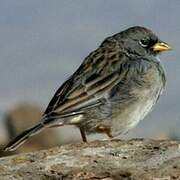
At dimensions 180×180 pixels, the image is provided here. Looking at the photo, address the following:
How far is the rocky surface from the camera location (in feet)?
22.6

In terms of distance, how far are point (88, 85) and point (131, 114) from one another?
1.92 feet

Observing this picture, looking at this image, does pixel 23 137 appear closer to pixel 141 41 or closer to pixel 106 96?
pixel 106 96

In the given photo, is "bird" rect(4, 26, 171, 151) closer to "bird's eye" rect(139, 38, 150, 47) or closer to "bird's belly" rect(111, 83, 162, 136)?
"bird's belly" rect(111, 83, 162, 136)

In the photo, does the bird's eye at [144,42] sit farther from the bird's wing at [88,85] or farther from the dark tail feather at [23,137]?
the dark tail feather at [23,137]

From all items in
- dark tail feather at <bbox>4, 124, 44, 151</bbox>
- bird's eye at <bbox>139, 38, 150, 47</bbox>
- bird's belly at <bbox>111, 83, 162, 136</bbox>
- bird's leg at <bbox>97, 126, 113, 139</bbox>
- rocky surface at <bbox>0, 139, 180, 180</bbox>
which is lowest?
bird's leg at <bbox>97, 126, 113, 139</bbox>

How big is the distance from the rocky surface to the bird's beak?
340 centimetres

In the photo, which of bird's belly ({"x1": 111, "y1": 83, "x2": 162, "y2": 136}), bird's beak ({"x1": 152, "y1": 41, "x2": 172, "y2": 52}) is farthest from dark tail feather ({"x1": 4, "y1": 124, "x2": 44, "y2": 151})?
bird's beak ({"x1": 152, "y1": 41, "x2": 172, "y2": 52})

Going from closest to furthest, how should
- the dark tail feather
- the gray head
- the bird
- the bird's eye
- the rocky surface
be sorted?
the rocky surface
the dark tail feather
the bird
the gray head
the bird's eye

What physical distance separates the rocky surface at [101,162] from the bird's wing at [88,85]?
1.89 m

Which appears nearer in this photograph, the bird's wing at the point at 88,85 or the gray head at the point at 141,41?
the bird's wing at the point at 88,85

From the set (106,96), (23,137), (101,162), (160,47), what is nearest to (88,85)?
(106,96)

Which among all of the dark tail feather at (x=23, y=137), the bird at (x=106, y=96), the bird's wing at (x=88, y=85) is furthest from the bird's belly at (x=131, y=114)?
the dark tail feather at (x=23, y=137)

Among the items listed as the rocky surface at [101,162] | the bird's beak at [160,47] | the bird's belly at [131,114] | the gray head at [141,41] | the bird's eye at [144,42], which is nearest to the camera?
the rocky surface at [101,162]

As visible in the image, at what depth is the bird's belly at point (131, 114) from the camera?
9.88 m
